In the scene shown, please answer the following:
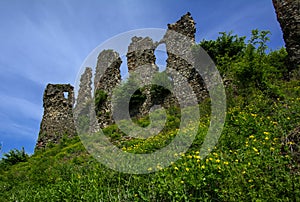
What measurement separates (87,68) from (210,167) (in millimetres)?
27598

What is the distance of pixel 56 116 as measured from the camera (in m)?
24.4

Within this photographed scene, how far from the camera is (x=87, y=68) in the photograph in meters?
30.3

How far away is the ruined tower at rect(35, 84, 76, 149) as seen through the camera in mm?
23812

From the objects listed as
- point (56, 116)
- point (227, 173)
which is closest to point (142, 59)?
point (56, 116)

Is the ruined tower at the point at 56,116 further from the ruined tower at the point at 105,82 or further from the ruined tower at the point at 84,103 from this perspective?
the ruined tower at the point at 105,82

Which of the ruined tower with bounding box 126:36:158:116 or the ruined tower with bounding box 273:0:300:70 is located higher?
the ruined tower with bounding box 126:36:158:116

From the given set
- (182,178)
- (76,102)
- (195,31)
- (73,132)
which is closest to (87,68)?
(76,102)

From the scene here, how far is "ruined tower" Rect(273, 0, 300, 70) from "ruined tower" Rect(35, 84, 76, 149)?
18710 mm

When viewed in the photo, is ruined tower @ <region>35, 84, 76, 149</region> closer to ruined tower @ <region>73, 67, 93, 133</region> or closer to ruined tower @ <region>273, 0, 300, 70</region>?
ruined tower @ <region>73, 67, 93, 133</region>

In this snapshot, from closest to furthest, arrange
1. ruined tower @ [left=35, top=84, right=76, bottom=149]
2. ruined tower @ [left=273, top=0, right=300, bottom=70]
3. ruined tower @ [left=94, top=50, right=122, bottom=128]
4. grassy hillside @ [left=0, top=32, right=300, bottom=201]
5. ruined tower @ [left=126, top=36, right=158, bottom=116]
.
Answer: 1. grassy hillside @ [left=0, top=32, right=300, bottom=201]
2. ruined tower @ [left=273, top=0, right=300, bottom=70]
3. ruined tower @ [left=94, top=50, right=122, bottom=128]
4. ruined tower @ [left=126, top=36, right=158, bottom=116]
5. ruined tower @ [left=35, top=84, right=76, bottom=149]

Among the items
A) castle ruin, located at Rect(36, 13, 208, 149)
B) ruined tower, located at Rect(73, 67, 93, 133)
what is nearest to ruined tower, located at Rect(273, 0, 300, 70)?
castle ruin, located at Rect(36, 13, 208, 149)

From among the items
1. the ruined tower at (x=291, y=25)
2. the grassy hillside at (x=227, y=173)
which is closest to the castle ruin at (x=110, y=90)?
the ruined tower at (x=291, y=25)

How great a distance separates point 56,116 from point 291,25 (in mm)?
20160

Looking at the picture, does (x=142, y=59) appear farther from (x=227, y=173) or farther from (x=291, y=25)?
(x=227, y=173)
